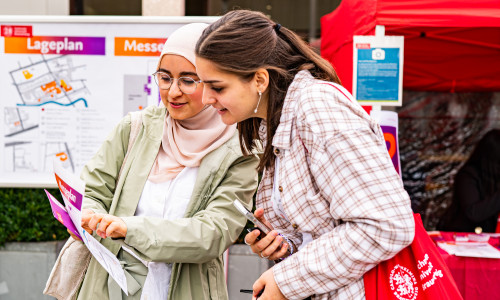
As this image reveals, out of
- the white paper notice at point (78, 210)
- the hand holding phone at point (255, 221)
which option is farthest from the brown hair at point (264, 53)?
the white paper notice at point (78, 210)

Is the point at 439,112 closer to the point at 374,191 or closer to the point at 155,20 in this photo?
the point at 155,20

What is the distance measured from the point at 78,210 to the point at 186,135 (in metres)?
0.61

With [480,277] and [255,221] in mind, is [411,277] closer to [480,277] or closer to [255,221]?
[255,221]

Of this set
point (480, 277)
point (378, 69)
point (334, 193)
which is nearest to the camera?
point (334, 193)

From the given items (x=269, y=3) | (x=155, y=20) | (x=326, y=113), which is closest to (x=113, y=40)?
(x=155, y=20)

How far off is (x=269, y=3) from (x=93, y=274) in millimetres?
5439

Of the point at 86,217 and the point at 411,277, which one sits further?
the point at 86,217

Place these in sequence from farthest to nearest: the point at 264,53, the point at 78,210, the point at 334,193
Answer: the point at 78,210
the point at 264,53
the point at 334,193

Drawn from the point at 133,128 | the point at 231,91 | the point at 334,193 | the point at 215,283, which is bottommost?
the point at 215,283

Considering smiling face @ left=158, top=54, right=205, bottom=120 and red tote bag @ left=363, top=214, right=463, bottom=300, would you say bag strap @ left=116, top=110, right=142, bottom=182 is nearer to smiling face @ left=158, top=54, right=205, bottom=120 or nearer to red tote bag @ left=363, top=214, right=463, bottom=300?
smiling face @ left=158, top=54, right=205, bottom=120

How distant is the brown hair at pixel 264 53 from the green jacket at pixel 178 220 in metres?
0.52

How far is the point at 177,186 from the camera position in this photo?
7.49 feet

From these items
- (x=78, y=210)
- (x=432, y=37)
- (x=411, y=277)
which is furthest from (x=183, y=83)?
(x=432, y=37)

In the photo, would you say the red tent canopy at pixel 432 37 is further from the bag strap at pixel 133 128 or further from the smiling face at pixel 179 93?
the bag strap at pixel 133 128
